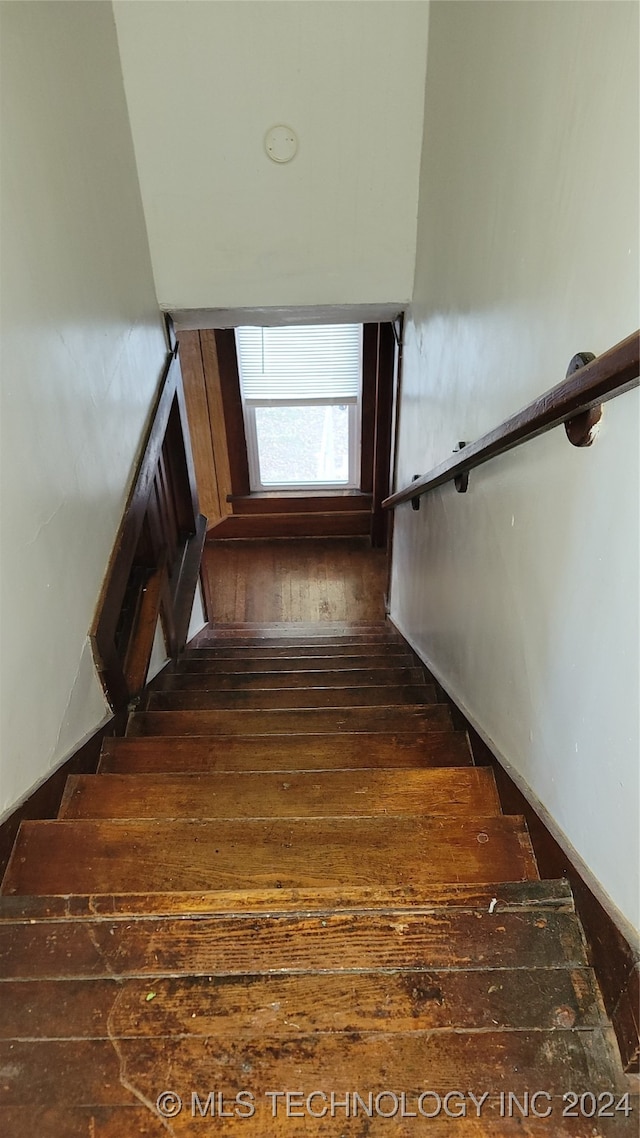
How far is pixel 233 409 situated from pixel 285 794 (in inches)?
144

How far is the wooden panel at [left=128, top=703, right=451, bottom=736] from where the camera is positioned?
192cm

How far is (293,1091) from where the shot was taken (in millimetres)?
847

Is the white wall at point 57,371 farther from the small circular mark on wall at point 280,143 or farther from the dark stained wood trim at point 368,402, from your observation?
the dark stained wood trim at point 368,402

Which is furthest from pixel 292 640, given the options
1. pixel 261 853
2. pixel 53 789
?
pixel 261 853

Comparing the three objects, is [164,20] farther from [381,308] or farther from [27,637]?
[27,637]

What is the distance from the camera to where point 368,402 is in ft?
15.2

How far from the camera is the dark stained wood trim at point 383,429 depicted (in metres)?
4.25

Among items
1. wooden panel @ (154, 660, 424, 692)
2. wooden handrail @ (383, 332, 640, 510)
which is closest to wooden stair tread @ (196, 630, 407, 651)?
wooden panel @ (154, 660, 424, 692)

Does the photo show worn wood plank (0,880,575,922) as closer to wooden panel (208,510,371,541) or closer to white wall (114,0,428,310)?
white wall (114,0,428,310)

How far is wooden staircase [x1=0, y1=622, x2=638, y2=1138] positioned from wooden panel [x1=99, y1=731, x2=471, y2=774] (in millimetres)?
156

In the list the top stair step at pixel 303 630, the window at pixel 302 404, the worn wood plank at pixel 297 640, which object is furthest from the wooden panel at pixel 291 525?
the worn wood plank at pixel 297 640

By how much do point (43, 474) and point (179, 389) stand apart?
1792mm

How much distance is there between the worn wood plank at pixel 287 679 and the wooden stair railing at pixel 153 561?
0.27 metres

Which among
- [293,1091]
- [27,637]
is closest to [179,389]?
[27,637]
